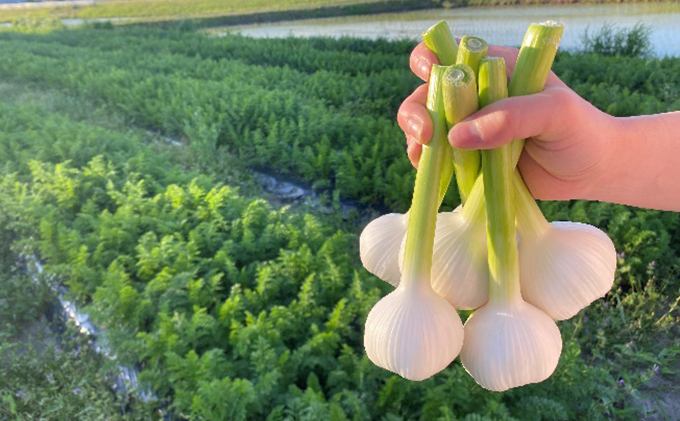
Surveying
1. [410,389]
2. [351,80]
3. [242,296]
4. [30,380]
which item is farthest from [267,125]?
[410,389]

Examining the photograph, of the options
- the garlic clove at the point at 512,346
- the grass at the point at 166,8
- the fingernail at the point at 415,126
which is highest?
the fingernail at the point at 415,126

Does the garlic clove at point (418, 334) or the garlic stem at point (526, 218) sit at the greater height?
the garlic stem at point (526, 218)

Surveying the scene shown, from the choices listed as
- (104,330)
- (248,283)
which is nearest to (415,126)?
(248,283)

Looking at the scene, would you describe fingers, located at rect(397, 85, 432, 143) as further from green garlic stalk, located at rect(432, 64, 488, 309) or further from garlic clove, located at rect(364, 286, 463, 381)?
garlic clove, located at rect(364, 286, 463, 381)

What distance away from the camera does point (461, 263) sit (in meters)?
0.87

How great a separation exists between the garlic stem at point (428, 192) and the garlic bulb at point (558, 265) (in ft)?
0.55

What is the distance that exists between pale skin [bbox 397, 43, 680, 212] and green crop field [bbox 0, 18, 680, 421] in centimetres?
120

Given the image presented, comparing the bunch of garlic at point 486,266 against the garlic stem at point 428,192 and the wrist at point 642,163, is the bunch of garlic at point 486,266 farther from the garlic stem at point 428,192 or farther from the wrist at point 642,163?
the wrist at point 642,163

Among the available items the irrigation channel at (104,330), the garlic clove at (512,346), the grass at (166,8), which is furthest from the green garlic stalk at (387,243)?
the grass at (166,8)

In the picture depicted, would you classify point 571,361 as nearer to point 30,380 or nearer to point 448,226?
point 448,226

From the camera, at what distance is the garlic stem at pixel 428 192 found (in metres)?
0.81

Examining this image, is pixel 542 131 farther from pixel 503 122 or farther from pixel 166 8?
pixel 166 8

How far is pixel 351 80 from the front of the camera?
815 cm

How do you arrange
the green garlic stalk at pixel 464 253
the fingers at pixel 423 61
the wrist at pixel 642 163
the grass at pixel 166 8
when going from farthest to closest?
the grass at pixel 166 8, the wrist at pixel 642 163, the fingers at pixel 423 61, the green garlic stalk at pixel 464 253
